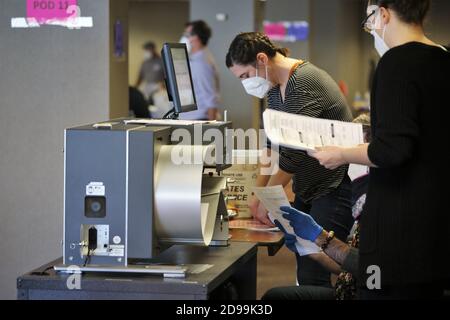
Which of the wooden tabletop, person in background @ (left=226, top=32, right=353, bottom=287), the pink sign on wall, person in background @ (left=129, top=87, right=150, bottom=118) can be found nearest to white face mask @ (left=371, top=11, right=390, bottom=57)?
person in background @ (left=226, top=32, right=353, bottom=287)

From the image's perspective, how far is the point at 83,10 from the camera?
4.25 meters

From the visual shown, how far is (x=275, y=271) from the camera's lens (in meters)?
5.43

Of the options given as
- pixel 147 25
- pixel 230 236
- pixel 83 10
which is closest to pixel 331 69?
pixel 147 25

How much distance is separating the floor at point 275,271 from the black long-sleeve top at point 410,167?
8.86ft

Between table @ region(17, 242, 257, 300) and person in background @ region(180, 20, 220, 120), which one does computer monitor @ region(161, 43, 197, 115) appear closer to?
table @ region(17, 242, 257, 300)

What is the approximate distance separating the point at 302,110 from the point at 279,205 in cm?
73

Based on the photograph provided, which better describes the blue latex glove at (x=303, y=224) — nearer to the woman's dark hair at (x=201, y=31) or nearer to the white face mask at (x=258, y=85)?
the white face mask at (x=258, y=85)

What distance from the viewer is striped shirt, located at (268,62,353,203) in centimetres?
330

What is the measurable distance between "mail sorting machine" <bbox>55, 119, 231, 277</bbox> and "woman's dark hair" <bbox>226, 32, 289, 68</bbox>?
114 centimetres

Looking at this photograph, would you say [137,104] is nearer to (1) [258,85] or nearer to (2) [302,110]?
(1) [258,85]

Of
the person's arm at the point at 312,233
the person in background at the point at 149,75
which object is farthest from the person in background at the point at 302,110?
the person in background at the point at 149,75

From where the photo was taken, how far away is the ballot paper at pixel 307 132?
2.36 metres

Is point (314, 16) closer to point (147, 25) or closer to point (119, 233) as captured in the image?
point (147, 25)
